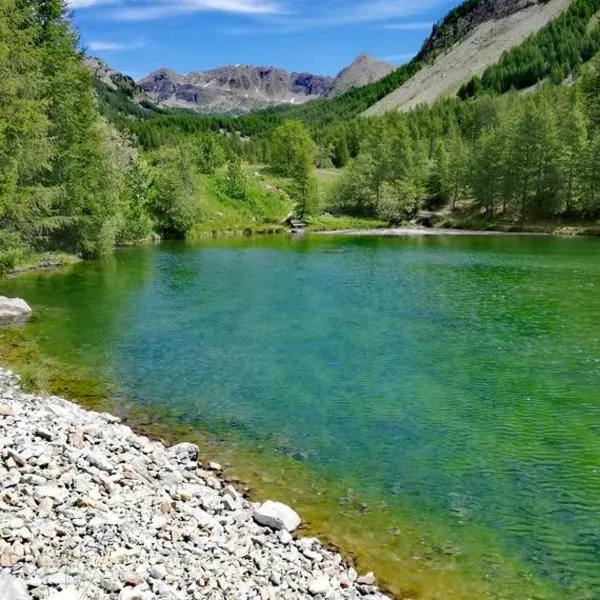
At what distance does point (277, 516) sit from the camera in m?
13.2

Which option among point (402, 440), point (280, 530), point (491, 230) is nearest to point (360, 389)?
point (402, 440)

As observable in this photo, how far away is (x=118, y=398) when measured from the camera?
22.5 m

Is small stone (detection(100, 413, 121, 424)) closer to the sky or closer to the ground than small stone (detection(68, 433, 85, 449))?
closer to the ground

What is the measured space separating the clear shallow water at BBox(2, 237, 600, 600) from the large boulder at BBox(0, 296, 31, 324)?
1.35 m

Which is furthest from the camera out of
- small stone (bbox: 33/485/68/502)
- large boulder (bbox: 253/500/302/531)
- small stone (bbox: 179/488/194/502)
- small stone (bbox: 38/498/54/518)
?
small stone (bbox: 179/488/194/502)

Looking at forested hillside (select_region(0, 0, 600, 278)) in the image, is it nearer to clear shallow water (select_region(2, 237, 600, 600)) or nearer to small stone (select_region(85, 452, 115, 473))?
clear shallow water (select_region(2, 237, 600, 600))

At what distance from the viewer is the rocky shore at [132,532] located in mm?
9617

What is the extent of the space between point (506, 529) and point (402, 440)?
5240mm

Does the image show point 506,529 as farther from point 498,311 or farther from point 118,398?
point 498,311

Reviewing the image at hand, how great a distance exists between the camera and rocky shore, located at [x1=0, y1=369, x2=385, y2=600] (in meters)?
9.62

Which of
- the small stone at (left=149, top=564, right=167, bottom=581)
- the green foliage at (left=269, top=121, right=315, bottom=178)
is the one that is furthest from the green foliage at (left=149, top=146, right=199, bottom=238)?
the small stone at (left=149, top=564, right=167, bottom=581)

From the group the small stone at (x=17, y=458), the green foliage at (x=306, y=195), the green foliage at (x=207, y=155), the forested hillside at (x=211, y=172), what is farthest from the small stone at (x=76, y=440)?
the green foliage at (x=207, y=155)

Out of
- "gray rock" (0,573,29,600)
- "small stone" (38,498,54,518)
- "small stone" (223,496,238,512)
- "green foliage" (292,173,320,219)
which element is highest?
"green foliage" (292,173,320,219)

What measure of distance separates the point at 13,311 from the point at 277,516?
91.5 ft
